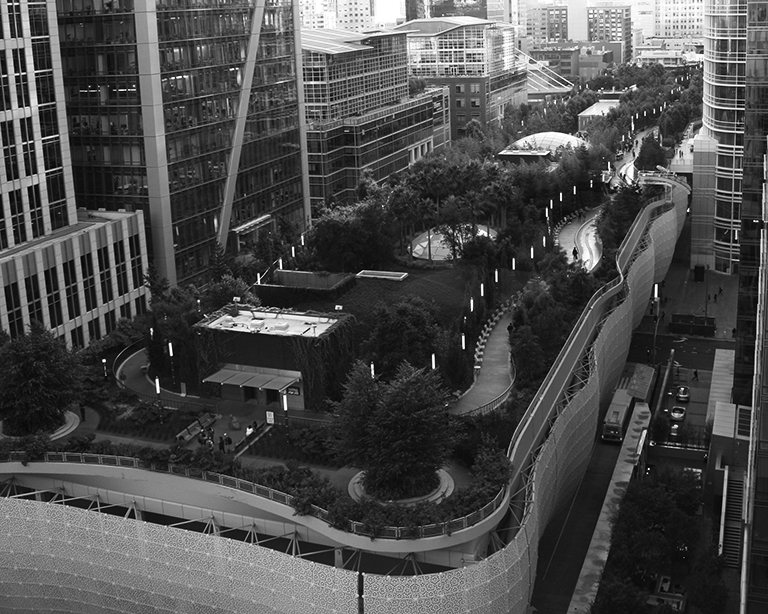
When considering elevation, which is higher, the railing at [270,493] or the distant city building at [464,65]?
the distant city building at [464,65]

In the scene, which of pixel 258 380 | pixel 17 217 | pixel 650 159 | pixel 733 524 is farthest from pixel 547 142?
pixel 733 524

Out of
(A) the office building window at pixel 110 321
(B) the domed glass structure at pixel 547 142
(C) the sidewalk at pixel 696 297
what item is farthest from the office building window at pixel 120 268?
(B) the domed glass structure at pixel 547 142

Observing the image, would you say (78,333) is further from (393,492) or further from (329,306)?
(393,492)

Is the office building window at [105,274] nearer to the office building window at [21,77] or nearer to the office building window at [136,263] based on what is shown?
the office building window at [136,263]

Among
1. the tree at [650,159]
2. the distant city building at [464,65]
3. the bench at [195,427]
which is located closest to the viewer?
the bench at [195,427]

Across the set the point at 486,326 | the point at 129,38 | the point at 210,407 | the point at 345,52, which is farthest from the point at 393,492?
the point at 345,52
